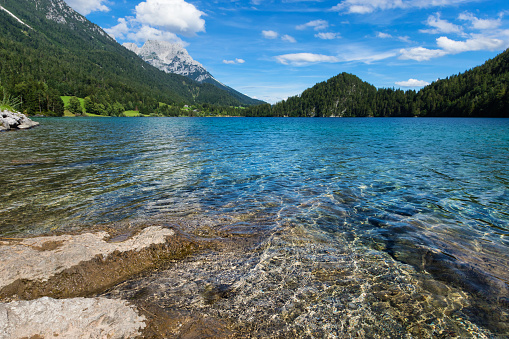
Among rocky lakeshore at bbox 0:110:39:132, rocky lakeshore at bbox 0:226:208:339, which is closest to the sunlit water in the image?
rocky lakeshore at bbox 0:226:208:339

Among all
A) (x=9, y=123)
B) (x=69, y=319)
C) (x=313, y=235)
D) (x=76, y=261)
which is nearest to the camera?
(x=69, y=319)

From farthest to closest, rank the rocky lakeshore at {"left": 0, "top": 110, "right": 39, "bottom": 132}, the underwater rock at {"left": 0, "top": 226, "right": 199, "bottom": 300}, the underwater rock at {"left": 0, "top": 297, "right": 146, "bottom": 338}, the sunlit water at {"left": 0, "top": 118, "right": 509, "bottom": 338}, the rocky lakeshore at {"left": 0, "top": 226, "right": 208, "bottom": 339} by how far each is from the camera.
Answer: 1. the rocky lakeshore at {"left": 0, "top": 110, "right": 39, "bottom": 132}
2. the underwater rock at {"left": 0, "top": 226, "right": 199, "bottom": 300}
3. the sunlit water at {"left": 0, "top": 118, "right": 509, "bottom": 338}
4. the rocky lakeshore at {"left": 0, "top": 226, "right": 208, "bottom": 339}
5. the underwater rock at {"left": 0, "top": 297, "right": 146, "bottom": 338}

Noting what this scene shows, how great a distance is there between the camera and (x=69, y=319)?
4238 millimetres

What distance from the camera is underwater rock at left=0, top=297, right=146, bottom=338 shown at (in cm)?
393

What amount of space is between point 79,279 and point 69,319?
1918 mm

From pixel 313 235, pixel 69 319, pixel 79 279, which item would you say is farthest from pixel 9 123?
pixel 313 235

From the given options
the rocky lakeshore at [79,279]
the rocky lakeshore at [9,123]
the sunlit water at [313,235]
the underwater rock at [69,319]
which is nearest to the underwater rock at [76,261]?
the rocky lakeshore at [79,279]

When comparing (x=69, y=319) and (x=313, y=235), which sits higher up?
(x=69, y=319)

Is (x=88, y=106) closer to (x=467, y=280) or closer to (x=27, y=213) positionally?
(x=27, y=213)

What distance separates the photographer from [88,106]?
18262 centimetres

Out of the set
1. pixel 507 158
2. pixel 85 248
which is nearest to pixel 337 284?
pixel 85 248

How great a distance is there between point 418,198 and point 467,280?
7616 mm

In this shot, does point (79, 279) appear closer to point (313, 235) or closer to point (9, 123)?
point (313, 235)

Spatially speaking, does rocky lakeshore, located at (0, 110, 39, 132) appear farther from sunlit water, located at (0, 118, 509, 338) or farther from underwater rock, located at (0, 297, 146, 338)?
underwater rock, located at (0, 297, 146, 338)
